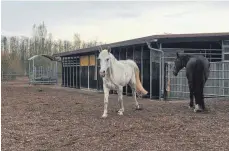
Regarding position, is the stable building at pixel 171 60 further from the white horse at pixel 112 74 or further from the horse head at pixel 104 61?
the horse head at pixel 104 61

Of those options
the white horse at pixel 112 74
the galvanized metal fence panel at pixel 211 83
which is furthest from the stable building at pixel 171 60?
the white horse at pixel 112 74

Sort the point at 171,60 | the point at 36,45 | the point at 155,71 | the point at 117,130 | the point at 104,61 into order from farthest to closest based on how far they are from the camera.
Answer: the point at 36,45
the point at 155,71
the point at 171,60
the point at 104,61
the point at 117,130

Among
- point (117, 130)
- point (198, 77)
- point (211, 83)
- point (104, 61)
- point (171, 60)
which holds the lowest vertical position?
point (117, 130)

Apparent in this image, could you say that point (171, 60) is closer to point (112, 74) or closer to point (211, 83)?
point (211, 83)

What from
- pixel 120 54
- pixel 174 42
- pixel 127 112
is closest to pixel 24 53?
pixel 120 54

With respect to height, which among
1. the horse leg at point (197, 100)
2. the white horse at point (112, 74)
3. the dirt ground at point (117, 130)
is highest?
the white horse at point (112, 74)

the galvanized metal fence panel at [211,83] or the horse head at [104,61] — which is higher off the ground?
the horse head at [104,61]

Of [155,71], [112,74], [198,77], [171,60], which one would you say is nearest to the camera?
[112,74]

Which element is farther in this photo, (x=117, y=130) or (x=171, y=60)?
(x=171, y=60)

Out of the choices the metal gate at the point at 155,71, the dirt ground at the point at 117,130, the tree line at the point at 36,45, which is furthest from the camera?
the tree line at the point at 36,45

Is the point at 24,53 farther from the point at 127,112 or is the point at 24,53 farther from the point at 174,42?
the point at 127,112

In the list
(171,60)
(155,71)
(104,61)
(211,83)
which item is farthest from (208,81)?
(104,61)

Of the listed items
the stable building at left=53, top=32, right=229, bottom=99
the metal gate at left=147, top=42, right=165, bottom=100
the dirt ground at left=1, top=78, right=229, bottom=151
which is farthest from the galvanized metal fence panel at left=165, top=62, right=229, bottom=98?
the dirt ground at left=1, top=78, right=229, bottom=151

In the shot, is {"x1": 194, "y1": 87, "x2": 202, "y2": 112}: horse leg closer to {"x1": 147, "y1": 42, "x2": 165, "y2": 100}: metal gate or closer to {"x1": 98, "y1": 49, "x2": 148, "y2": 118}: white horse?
{"x1": 98, "y1": 49, "x2": 148, "y2": 118}: white horse
